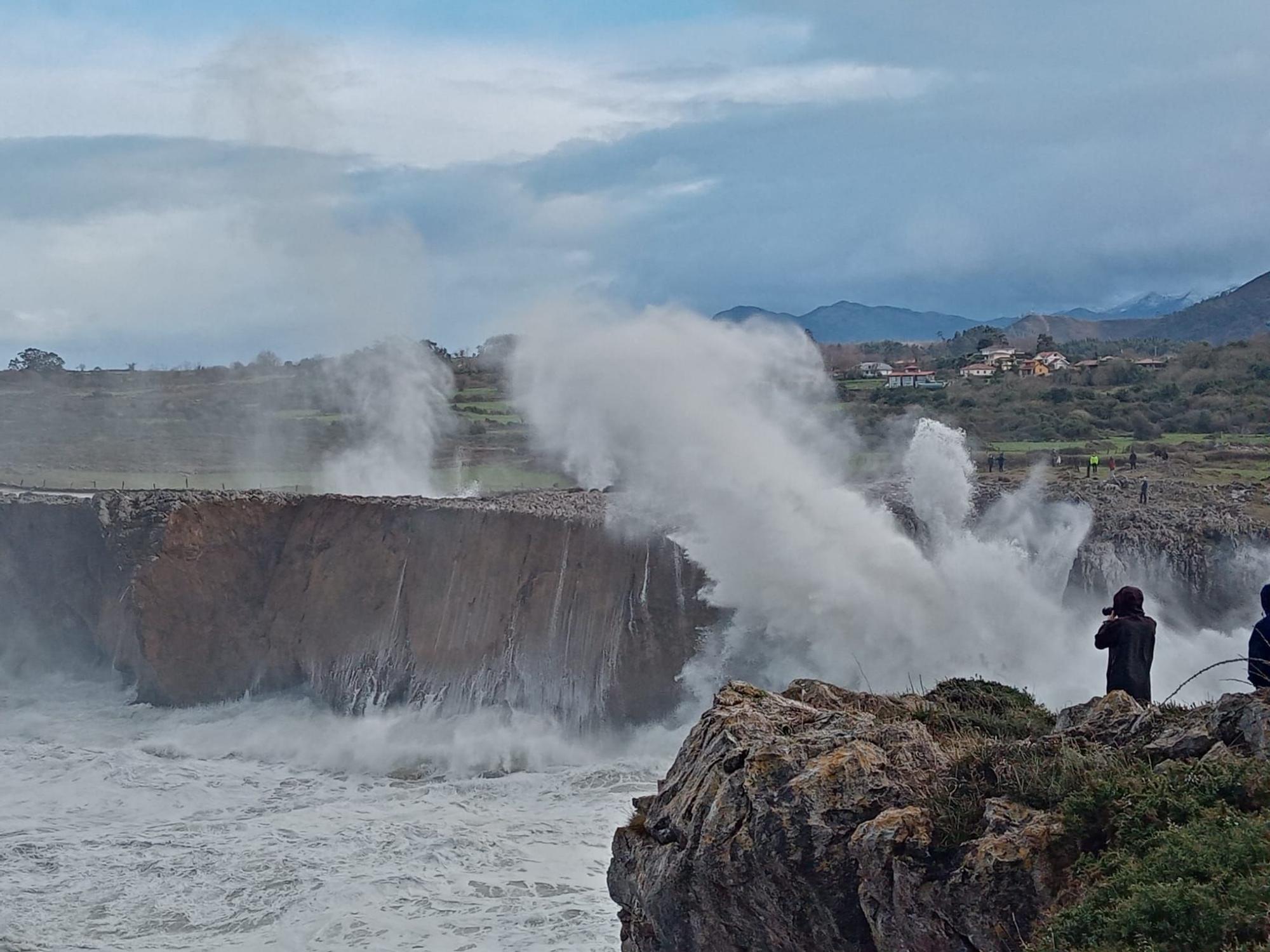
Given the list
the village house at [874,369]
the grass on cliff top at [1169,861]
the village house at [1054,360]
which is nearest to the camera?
the grass on cliff top at [1169,861]

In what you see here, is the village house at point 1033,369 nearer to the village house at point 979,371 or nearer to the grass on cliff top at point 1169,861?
the village house at point 979,371

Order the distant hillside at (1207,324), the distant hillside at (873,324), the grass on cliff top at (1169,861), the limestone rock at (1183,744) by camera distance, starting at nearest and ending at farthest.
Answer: the grass on cliff top at (1169,861) → the limestone rock at (1183,744) → the distant hillside at (1207,324) → the distant hillside at (873,324)

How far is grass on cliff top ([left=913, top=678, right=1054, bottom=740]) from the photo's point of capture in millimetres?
8086

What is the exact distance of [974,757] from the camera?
22.9 feet

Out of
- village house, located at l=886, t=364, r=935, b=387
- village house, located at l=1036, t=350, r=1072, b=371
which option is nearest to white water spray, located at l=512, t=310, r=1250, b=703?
village house, located at l=886, t=364, r=935, b=387

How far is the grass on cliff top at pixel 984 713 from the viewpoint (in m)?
8.09

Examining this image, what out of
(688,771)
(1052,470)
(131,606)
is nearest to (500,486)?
(131,606)

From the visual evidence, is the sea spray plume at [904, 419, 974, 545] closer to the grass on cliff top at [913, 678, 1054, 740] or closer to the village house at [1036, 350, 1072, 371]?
the grass on cliff top at [913, 678, 1054, 740]

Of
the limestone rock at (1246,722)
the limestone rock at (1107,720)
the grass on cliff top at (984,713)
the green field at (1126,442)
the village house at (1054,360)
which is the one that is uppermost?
the village house at (1054,360)

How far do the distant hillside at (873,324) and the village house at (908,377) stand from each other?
6043 cm

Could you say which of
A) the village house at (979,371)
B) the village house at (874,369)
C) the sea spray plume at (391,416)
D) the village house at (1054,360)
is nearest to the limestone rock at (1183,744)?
the sea spray plume at (391,416)

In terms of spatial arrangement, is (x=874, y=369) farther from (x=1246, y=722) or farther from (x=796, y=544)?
(x=1246, y=722)

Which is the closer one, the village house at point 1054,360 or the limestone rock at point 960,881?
the limestone rock at point 960,881

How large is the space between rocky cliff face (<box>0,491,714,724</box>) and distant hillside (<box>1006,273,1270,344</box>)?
7034cm
